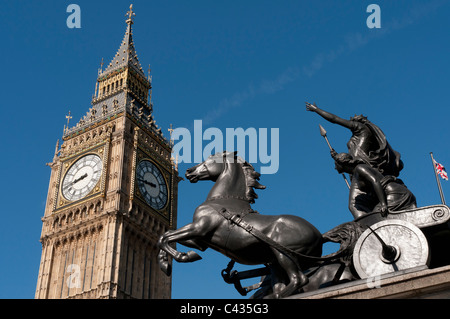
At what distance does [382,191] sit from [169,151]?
5002 cm

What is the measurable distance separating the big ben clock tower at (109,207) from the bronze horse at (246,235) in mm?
38504

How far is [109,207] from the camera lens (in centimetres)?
4891

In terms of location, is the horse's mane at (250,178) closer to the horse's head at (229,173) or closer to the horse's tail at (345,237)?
the horse's head at (229,173)

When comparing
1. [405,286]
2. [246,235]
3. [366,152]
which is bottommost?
[405,286]

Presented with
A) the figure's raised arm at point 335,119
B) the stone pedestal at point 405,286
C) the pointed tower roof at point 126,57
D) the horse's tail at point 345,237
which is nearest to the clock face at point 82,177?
the pointed tower roof at point 126,57

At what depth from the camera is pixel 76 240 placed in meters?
50.2

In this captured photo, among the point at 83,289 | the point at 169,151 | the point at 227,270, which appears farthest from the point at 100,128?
the point at 227,270

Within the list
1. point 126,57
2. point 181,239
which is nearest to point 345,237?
point 181,239

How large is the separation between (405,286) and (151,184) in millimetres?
48394

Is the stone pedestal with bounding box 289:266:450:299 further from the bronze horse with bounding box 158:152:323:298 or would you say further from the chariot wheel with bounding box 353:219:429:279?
the bronze horse with bounding box 158:152:323:298

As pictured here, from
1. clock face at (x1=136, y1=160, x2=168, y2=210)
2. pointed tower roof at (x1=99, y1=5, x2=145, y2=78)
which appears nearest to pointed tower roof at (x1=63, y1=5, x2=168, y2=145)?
pointed tower roof at (x1=99, y1=5, x2=145, y2=78)

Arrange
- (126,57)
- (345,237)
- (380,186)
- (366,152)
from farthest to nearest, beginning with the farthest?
(126,57) < (366,152) < (380,186) < (345,237)

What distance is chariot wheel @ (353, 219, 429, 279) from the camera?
677 centimetres

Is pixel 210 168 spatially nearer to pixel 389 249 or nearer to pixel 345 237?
pixel 345 237
